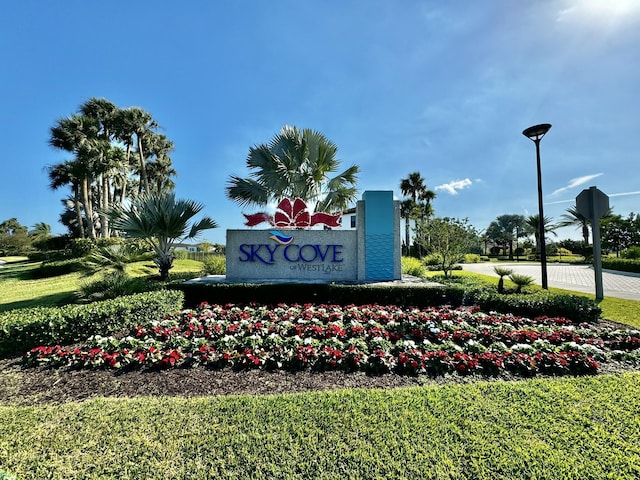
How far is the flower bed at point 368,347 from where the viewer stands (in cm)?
409

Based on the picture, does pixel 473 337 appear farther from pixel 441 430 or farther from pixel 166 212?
pixel 166 212

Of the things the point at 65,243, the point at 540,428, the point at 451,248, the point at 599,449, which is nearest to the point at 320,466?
the point at 540,428

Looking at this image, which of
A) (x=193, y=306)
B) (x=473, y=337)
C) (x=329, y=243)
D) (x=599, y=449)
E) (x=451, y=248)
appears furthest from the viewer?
(x=451, y=248)

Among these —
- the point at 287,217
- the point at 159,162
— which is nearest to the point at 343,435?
the point at 287,217

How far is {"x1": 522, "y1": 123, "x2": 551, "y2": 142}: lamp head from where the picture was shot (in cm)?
1036

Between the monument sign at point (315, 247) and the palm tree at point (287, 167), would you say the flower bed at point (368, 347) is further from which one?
the palm tree at point (287, 167)

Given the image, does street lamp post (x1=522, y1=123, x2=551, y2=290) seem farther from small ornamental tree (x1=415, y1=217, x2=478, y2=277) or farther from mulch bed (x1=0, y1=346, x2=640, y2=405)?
mulch bed (x1=0, y1=346, x2=640, y2=405)

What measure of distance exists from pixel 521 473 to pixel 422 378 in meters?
1.74

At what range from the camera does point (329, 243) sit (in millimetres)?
11328

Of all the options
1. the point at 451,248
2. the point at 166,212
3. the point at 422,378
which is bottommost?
the point at 422,378

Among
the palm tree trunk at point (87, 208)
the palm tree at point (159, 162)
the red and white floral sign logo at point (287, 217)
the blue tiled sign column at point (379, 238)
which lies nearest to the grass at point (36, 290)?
the red and white floral sign logo at point (287, 217)

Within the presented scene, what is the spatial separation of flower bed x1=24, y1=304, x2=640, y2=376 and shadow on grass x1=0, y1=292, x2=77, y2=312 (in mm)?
4640

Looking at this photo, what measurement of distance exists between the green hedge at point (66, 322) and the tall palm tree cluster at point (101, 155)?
1514 centimetres

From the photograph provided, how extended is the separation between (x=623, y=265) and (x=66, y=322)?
29259 mm
